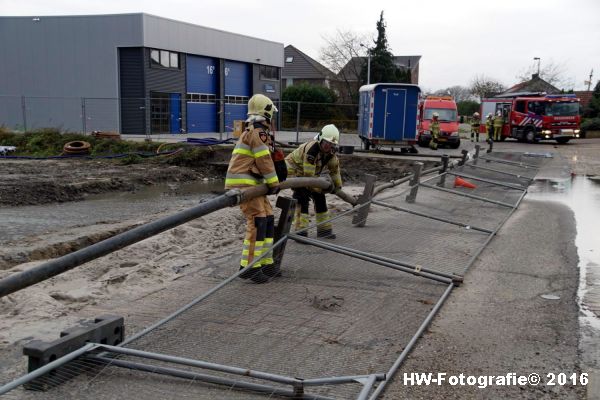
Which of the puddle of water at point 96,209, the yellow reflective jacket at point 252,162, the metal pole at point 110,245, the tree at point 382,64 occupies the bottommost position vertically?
the puddle of water at point 96,209

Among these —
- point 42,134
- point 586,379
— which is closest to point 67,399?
point 586,379

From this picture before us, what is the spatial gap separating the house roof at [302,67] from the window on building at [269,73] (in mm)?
18081

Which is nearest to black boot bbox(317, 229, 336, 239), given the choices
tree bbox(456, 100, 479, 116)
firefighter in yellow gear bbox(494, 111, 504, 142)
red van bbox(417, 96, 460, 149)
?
red van bbox(417, 96, 460, 149)

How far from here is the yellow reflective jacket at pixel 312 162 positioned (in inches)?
307

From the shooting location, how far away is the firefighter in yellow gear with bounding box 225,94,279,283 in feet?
19.0

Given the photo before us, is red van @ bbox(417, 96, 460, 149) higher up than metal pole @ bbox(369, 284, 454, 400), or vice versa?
red van @ bbox(417, 96, 460, 149)

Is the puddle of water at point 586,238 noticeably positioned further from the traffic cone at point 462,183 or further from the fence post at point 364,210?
the fence post at point 364,210

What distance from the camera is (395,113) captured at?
23.3m

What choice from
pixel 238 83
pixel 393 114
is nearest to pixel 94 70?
pixel 238 83

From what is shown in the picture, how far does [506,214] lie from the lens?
10328mm

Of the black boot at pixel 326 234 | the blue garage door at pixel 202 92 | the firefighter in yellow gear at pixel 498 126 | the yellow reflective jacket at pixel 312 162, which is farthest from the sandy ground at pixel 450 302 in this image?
the firefighter in yellow gear at pixel 498 126

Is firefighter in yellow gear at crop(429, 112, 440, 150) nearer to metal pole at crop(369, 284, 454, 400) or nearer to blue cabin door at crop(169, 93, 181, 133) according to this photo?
blue cabin door at crop(169, 93, 181, 133)

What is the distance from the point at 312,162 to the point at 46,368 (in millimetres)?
5061

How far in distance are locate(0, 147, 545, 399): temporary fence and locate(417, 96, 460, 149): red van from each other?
2097 cm
